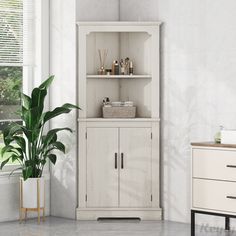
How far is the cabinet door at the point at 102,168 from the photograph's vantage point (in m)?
6.41

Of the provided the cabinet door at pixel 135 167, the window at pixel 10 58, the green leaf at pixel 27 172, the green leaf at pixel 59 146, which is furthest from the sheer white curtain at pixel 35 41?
the cabinet door at pixel 135 167

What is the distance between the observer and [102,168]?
21.1 feet

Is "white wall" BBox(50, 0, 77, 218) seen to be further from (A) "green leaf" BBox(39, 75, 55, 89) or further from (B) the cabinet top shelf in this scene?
(A) "green leaf" BBox(39, 75, 55, 89)

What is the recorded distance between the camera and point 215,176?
5496 millimetres

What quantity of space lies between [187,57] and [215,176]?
4.10ft

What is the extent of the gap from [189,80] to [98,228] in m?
1.52

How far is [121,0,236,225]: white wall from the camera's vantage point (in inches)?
234

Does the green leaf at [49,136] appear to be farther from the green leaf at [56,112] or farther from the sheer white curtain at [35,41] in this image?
the sheer white curtain at [35,41]

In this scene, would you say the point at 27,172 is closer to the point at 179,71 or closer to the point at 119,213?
the point at 119,213

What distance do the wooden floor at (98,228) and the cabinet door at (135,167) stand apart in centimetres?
23

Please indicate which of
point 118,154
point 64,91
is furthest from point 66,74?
point 118,154

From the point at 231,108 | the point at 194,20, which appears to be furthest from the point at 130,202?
the point at 194,20

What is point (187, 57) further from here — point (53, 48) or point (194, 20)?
point (53, 48)

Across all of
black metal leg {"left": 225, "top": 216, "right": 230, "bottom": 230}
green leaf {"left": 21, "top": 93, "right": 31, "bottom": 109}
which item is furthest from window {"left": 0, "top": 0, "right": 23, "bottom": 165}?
black metal leg {"left": 225, "top": 216, "right": 230, "bottom": 230}
